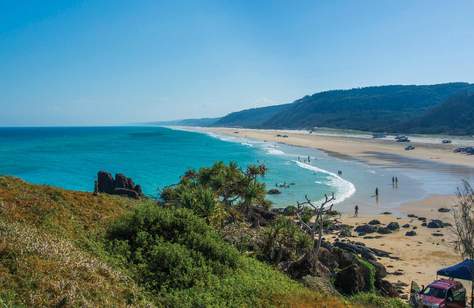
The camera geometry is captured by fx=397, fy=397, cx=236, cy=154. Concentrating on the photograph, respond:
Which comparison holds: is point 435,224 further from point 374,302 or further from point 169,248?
point 169,248

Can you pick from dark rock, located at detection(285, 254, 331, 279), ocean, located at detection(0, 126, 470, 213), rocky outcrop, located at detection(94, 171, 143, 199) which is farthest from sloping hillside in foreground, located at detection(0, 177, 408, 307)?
rocky outcrop, located at detection(94, 171, 143, 199)

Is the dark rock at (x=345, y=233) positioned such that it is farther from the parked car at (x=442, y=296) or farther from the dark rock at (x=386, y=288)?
the parked car at (x=442, y=296)

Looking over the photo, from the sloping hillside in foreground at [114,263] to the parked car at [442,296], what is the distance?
2.24 meters

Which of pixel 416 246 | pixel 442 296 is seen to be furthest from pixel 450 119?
pixel 442 296

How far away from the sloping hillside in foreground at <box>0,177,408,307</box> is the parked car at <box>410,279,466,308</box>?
224 centimetres

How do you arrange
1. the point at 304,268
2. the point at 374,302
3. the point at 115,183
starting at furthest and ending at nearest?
the point at 115,183 < the point at 304,268 < the point at 374,302

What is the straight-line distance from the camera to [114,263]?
11930 mm

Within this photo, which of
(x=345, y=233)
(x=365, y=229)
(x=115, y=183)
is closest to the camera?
(x=345, y=233)

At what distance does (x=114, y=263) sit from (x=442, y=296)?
42.2ft

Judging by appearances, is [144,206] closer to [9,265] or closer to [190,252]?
[190,252]

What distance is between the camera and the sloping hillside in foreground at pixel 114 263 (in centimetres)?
923

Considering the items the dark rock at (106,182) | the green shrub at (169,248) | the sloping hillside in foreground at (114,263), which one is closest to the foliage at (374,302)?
the sloping hillside in foreground at (114,263)

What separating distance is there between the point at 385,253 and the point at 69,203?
20.3 m

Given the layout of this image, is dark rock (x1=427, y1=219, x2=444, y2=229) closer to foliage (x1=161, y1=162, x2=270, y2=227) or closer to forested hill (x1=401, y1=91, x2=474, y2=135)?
foliage (x1=161, y1=162, x2=270, y2=227)
